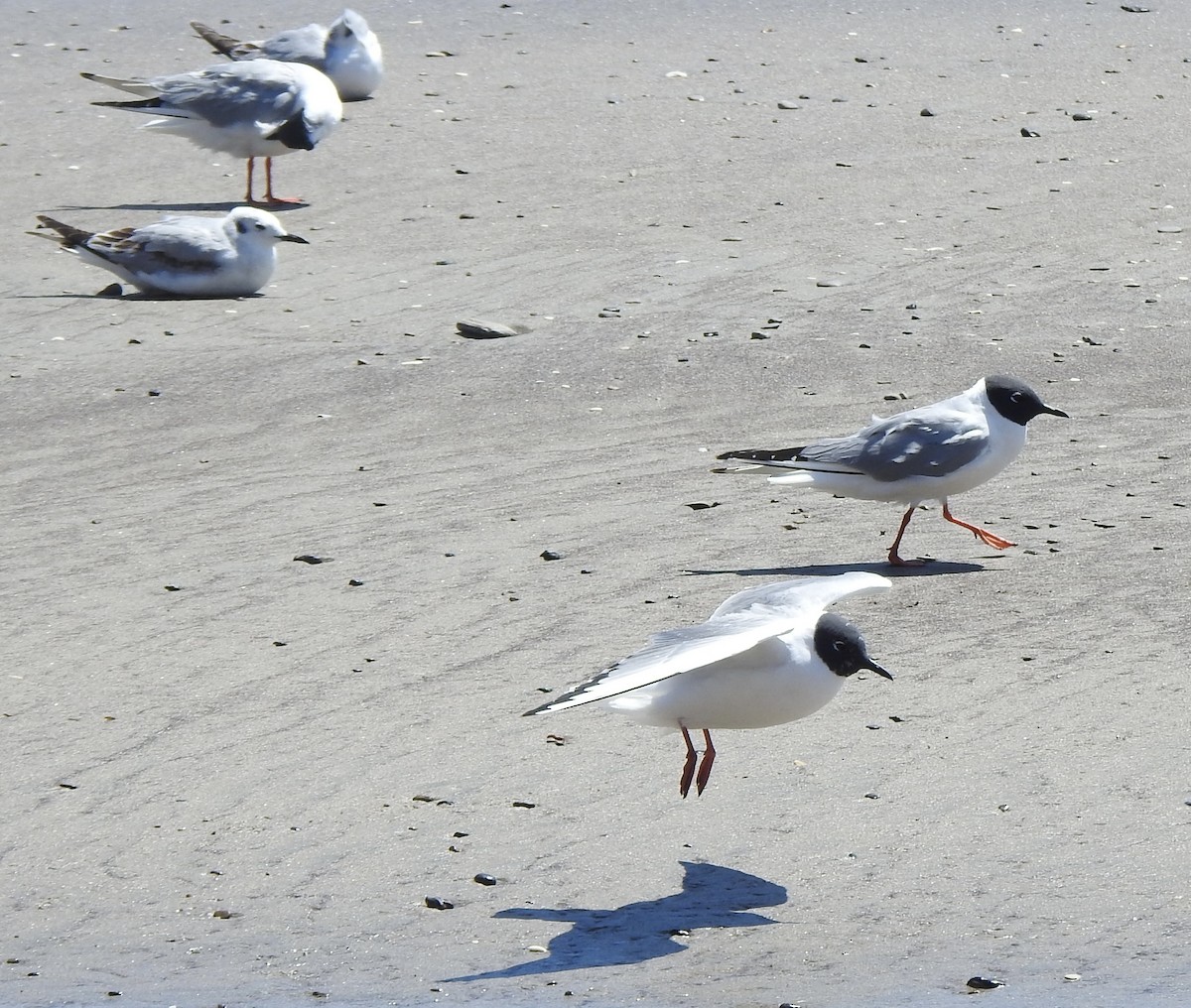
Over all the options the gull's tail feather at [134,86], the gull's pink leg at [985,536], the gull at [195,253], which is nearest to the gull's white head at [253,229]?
the gull at [195,253]

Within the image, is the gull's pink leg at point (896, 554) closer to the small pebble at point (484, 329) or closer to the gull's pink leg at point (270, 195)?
the small pebble at point (484, 329)

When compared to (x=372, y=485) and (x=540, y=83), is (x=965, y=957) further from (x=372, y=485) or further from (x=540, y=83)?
(x=540, y=83)

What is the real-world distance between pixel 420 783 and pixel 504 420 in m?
4.27

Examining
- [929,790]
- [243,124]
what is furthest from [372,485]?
[243,124]

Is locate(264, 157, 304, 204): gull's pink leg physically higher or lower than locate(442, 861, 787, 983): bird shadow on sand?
lower

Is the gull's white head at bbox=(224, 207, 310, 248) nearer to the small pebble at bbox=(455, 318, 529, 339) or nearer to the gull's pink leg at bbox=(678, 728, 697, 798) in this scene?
the small pebble at bbox=(455, 318, 529, 339)

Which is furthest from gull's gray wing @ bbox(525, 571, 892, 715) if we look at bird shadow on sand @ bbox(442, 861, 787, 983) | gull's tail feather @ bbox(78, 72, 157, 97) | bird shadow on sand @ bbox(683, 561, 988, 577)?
gull's tail feather @ bbox(78, 72, 157, 97)

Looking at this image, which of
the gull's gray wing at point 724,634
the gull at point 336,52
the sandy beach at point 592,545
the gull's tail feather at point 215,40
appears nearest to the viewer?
the gull's gray wing at point 724,634

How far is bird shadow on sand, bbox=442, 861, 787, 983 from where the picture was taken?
5.11 metres

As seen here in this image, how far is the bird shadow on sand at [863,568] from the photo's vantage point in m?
7.91

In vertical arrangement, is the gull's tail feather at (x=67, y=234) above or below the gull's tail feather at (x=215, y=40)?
below

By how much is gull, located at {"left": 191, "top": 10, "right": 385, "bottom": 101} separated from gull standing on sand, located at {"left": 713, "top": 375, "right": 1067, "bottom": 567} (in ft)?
29.5

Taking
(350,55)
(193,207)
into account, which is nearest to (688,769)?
(193,207)

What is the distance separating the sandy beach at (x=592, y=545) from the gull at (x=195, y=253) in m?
0.21
